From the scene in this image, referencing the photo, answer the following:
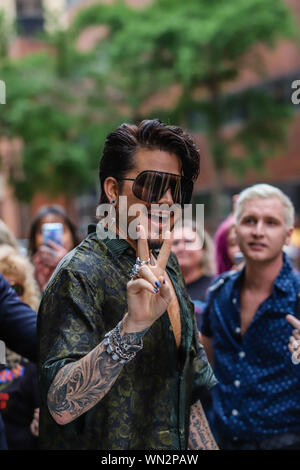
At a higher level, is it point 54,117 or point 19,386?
point 54,117

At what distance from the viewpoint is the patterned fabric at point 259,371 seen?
326cm

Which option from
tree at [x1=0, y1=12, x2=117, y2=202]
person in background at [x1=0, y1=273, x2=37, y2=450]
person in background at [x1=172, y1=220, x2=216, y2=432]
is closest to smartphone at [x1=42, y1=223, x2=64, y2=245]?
person in background at [x1=172, y1=220, x2=216, y2=432]

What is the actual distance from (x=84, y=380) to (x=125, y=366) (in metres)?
0.26

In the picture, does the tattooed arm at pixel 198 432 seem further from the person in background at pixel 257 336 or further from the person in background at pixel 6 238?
the person in background at pixel 6 238

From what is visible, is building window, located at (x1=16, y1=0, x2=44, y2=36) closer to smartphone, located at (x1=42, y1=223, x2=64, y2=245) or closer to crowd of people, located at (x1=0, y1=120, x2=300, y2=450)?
smartphone, located at (x1=42, y1=223, x2=64, y2=245)

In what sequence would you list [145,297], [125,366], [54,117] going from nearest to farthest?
[145,297] < [125,366] < [54,117]

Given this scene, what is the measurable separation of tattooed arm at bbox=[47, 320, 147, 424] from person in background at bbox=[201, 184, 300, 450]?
1.70 metres

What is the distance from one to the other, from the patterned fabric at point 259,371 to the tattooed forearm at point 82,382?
1675 mm

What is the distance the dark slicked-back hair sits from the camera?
208cm

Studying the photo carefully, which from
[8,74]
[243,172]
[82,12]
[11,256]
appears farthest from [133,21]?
[11,256]

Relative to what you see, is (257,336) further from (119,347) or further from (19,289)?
(119,347)

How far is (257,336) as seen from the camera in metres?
3.40

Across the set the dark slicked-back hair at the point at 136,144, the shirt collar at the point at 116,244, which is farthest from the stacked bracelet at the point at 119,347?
the dark slicked-back hair at the point at 136,144

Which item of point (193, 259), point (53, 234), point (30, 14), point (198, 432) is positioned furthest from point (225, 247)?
point (30, 14)
